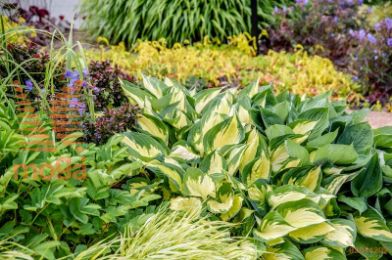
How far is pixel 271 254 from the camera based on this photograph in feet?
9.57

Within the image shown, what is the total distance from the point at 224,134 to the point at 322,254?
0.71 meters

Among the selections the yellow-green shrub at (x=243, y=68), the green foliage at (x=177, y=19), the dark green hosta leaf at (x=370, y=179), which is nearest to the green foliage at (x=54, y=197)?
the dark green hosta leaf at (x=370, y=179)

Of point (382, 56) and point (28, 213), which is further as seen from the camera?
point (382, 56)

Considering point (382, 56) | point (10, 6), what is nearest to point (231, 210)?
point (10, 6)

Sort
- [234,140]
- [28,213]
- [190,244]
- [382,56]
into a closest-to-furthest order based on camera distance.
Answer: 1. [28,213]
2. [190,244]
3. [234,140]
4. [382,56]

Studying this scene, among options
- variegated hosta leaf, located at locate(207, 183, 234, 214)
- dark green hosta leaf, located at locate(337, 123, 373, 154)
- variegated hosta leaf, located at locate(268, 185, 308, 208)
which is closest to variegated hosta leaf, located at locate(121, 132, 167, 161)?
variegated hosta leaf, located at locate(207, 183, 234, 214)

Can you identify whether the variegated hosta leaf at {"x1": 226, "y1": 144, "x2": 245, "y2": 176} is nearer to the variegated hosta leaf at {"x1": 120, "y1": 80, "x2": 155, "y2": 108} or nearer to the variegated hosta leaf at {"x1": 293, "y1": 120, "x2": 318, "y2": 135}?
the variegated hosta leaf at {"x1": 293, "y1": 120, "x2": 318, "y2": 135}

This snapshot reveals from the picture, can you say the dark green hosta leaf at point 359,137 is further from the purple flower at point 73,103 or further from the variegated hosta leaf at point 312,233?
the purple flower at point 73,103

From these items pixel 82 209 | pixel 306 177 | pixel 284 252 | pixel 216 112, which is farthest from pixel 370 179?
pixel 82 209

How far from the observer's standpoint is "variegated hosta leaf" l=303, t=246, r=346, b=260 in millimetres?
2928

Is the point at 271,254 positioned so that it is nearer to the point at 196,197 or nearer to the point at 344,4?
the point at 196,197

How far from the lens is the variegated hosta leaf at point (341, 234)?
9.37 feet

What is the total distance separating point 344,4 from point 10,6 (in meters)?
5.46

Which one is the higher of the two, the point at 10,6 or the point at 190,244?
the point at 10,6
